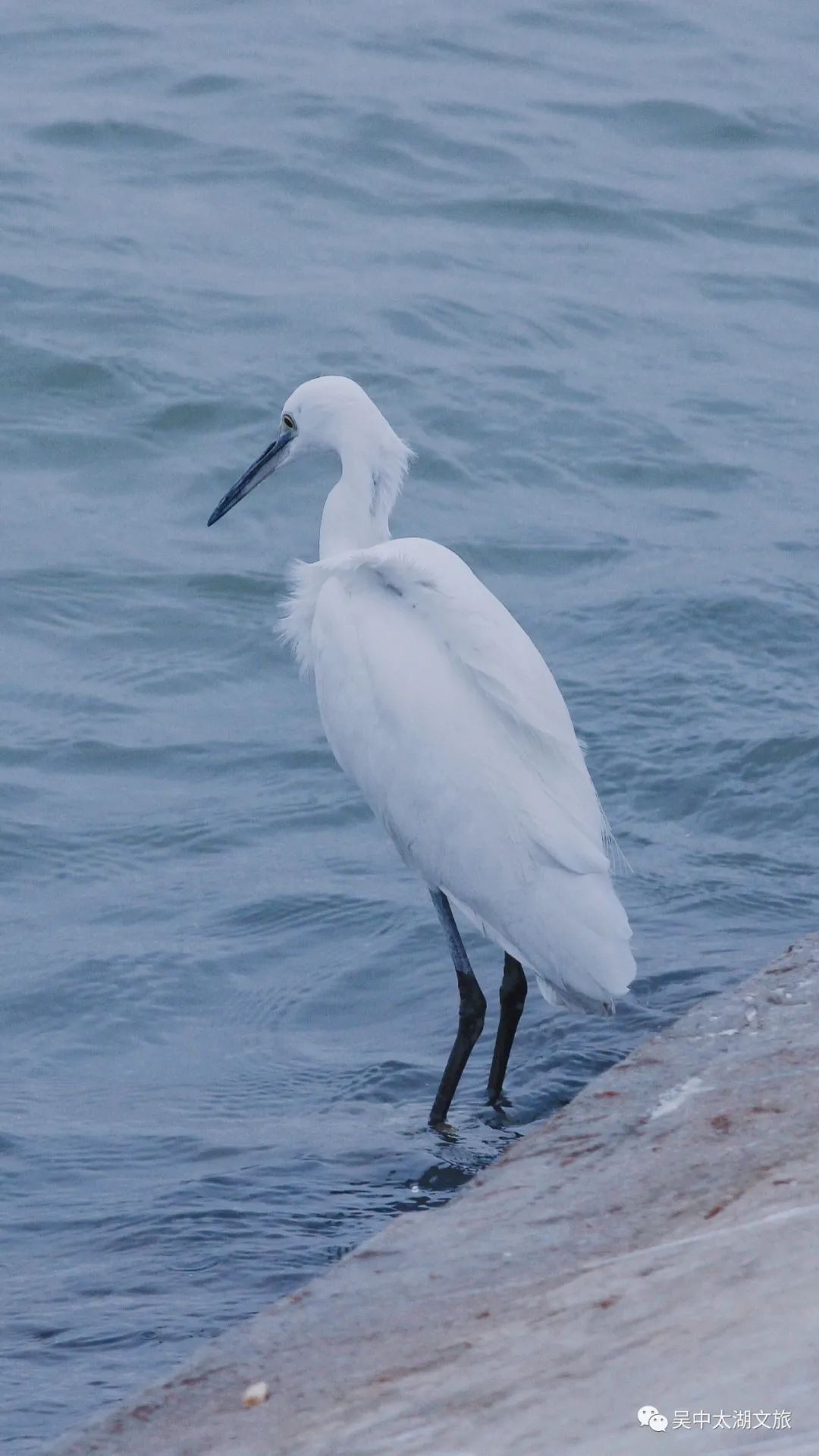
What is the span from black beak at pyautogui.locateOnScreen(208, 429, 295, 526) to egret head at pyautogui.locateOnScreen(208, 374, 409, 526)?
48 millimetres

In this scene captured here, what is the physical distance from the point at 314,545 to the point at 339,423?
3568mm

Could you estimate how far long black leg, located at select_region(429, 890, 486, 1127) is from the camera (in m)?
5.23

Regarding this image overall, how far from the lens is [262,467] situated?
21.1ft

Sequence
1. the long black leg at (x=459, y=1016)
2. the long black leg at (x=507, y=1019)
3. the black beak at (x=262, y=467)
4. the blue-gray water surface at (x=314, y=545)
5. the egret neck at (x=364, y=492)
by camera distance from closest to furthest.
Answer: the blue-gray water surface at (x=314, y=545) < the long black leg at (x=459, y=1016) < the long black leg at (x=507, y=1019) < the egret neck at (x=364, y=492) < the black beak at (x=262, y=467)

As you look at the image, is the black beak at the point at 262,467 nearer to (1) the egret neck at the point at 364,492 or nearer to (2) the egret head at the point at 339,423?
(2) the egret head at the point at 339,423

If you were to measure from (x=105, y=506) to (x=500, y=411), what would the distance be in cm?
241

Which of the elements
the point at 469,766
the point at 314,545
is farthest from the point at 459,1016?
the point at 314,545

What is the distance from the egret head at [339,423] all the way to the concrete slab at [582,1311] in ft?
7.44

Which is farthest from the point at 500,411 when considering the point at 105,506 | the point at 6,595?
the point at 6,595

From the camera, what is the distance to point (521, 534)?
958 centimetres

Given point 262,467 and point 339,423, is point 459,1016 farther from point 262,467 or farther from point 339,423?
point 262,467

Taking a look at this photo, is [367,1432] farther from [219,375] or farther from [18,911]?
[219,375]

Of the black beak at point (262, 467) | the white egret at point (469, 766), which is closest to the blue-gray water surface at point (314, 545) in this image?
the white egret at point (469, 766)

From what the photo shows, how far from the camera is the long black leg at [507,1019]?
5336 mm
